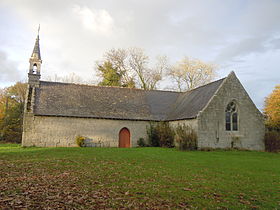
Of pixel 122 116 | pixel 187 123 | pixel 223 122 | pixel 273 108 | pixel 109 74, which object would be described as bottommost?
pixel 187 123

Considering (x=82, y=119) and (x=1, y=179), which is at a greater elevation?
(x=82, y=119)

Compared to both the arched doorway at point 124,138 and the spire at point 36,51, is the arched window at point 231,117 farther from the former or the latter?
the spire at point 36,51

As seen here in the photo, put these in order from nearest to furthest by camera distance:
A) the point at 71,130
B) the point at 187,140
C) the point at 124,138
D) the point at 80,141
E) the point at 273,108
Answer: the point at 187,140 < the point at 80,141 < the point at 71,130 < the point at 124,138 < the point at 273,108

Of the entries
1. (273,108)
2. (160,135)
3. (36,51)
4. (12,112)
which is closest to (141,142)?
(160,135)

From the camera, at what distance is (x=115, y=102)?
82.4ft

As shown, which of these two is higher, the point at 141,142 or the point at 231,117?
the point at 231,117

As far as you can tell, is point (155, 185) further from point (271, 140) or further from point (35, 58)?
point (35, 58)

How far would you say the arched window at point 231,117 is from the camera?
21.1 metres

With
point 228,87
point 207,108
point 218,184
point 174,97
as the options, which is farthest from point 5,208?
point 174,97

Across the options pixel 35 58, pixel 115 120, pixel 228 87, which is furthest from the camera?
pixel 35 58

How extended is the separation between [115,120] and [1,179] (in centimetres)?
1576

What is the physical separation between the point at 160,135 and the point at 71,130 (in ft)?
26.6

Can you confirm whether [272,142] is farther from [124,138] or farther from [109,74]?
[109,74]

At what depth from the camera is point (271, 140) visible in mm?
21406
